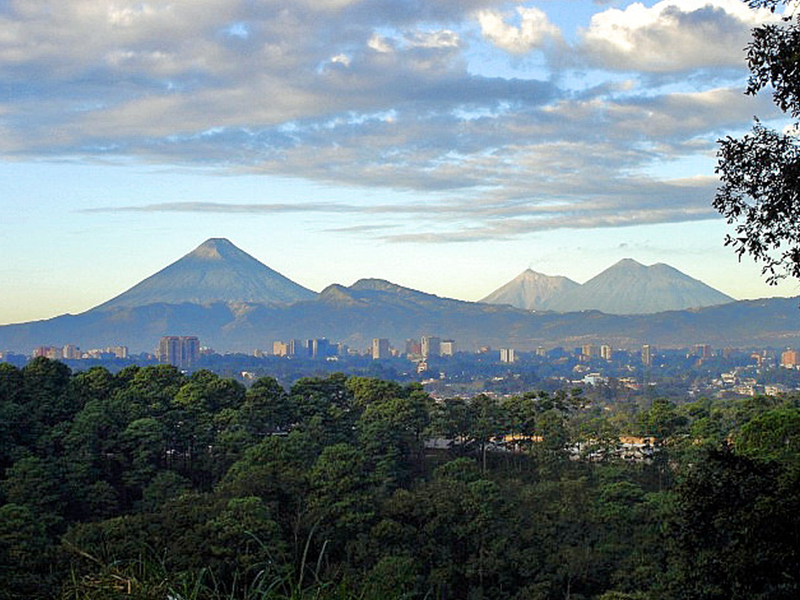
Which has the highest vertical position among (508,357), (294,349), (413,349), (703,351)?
(294,349)

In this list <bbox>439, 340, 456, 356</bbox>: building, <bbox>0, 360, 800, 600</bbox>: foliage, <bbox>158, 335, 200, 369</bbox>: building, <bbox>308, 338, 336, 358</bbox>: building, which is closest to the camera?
<bbox>0, 360, 800, 600</bbox>: foliage

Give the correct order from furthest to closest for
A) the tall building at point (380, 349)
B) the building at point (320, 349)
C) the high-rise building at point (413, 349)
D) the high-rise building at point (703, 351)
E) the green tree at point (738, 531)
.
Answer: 1. the high-rise building at point (413, 349)
2. the building at point (320, 349)
3. the tall building at point (380, 349)
4. the high-rise building at point (703, 351)
5. the green tree at point (738, 531)

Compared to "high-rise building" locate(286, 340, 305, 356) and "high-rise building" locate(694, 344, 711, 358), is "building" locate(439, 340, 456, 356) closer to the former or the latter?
"high-rise building" locate(286, 340, 305, 356)

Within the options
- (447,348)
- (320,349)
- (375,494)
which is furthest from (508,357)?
(375,494)

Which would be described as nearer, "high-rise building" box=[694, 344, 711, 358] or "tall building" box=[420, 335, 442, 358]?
"high-rise building" box=[694, 344, 711, 358]

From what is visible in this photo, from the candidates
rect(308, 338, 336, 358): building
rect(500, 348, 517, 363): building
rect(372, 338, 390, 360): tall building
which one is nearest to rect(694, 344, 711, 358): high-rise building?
rect(500, 348, 517, 363): building

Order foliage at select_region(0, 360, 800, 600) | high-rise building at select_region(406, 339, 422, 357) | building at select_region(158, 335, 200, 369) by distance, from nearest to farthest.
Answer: foliage at select_region(0, 360, 800, 600), building at select_region(158, 335, 200, 369), high-rise building at select_region(406, 339, 422, 357)

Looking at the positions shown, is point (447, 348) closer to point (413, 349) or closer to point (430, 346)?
point (430, 346)

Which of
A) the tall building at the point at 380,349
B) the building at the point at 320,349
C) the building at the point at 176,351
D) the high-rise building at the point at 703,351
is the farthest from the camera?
the building at the point at 320,349

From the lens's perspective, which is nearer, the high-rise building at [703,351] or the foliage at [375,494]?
the foliage at [375,494]

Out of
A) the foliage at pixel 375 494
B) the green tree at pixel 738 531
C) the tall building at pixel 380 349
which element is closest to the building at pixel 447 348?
the tall building at pixel 380 349

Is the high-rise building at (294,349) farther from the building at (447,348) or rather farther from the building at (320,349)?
the building at (447,348)
